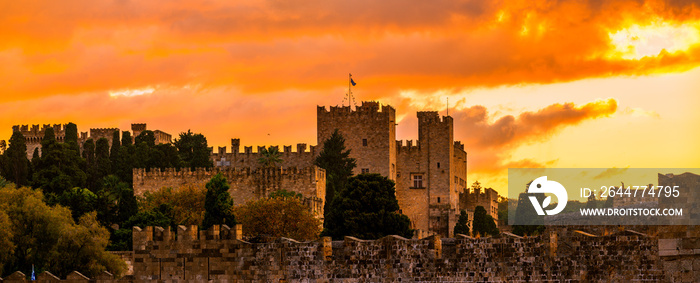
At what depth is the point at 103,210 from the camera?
75.5 metres

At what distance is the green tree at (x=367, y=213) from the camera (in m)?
69.1

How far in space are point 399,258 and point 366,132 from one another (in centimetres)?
6672

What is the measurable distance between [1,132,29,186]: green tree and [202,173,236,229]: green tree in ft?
103

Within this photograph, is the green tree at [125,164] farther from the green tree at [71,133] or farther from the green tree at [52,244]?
the green tree at [52,244]

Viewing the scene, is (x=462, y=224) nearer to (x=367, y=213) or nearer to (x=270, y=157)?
(x=270, y=157)

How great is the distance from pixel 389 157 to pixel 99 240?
4935cm

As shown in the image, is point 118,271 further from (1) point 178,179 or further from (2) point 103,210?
(1) point 178,179

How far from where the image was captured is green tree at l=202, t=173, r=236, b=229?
6756cm

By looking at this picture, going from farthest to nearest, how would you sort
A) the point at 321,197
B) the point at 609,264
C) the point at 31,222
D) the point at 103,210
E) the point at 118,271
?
the point at 321,197 < the point at 103,210 < the point at 31,222 < the point at 118,271 < the point at 609,264

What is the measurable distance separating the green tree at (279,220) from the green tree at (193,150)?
2287 centimetres

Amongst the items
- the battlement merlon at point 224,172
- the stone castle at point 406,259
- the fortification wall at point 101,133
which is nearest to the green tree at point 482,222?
the battlement merlon at point 224,172

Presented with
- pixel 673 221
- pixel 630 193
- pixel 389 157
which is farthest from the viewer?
pixel 389 157

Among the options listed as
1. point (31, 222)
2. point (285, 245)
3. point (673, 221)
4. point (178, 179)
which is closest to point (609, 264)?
point (673, 221)

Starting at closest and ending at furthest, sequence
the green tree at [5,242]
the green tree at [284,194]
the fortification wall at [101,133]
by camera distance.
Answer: the green tree at [5,242] → the green tree at [284,194] → the fortification wall at [101,133]
